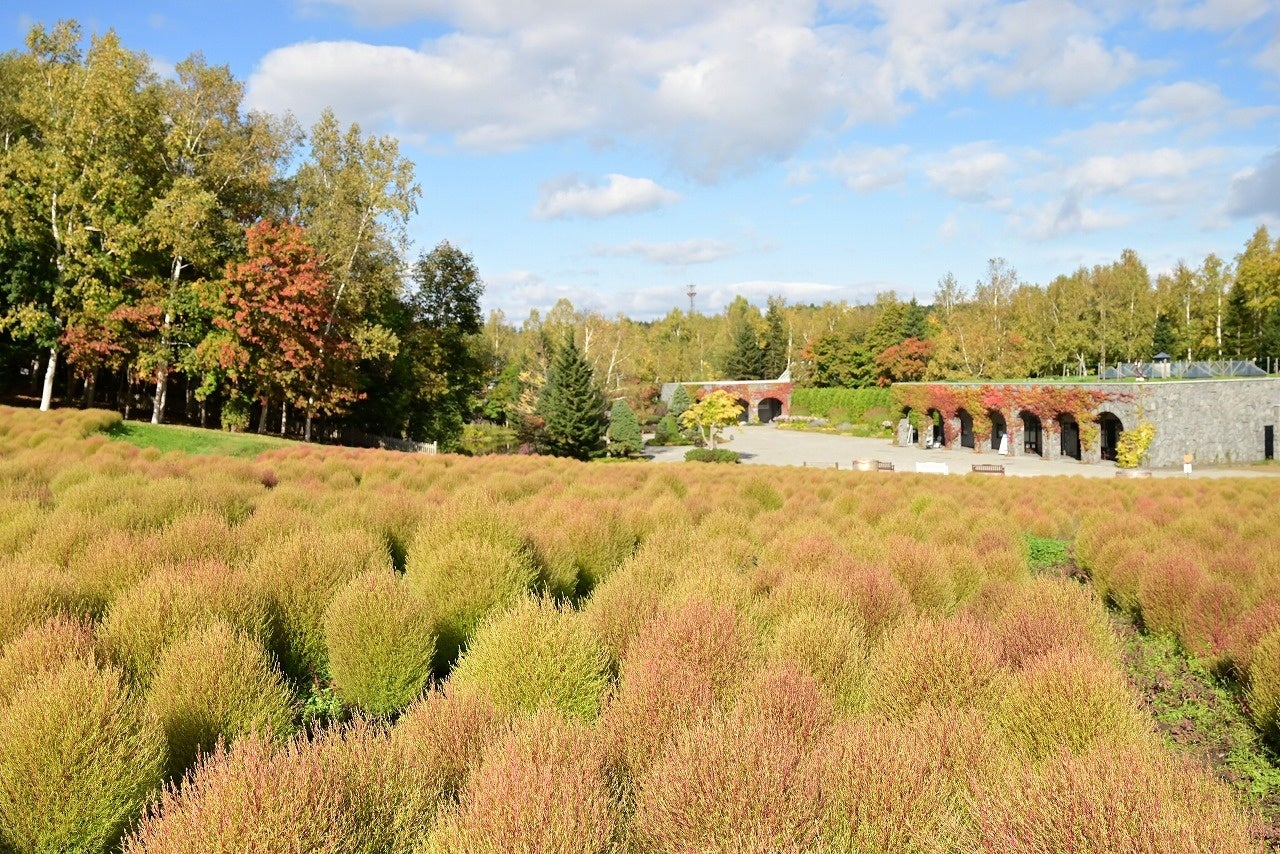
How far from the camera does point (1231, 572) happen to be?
364 inches

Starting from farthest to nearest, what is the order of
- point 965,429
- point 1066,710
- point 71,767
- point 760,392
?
point 760,392 < point 965,429 < point 1066,710 < point 71,767

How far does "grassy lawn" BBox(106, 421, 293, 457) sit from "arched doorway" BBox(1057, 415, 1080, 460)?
1365 inches

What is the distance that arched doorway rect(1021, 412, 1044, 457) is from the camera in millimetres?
39131

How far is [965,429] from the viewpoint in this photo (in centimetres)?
4512

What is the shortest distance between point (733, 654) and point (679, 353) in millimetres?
84581

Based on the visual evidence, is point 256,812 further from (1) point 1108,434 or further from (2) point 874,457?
(2) point 874,457

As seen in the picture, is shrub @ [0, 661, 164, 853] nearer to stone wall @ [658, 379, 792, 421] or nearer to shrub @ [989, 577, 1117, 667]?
shrub @ [989, 577, 1117, 667]

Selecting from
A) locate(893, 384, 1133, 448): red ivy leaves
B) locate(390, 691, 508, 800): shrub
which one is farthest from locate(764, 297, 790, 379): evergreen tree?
locate(390, 691, 508, 800): shrub

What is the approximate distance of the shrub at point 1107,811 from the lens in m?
2.87

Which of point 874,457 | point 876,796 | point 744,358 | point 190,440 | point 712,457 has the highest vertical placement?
Result: point 744,358

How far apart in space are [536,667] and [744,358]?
7603 centimetres

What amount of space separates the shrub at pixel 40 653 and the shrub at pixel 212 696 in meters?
0.48

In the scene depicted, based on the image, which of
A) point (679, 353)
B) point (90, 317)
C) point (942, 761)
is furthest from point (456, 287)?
point (679, 353)

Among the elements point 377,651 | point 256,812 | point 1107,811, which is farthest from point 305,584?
point 1107,811
